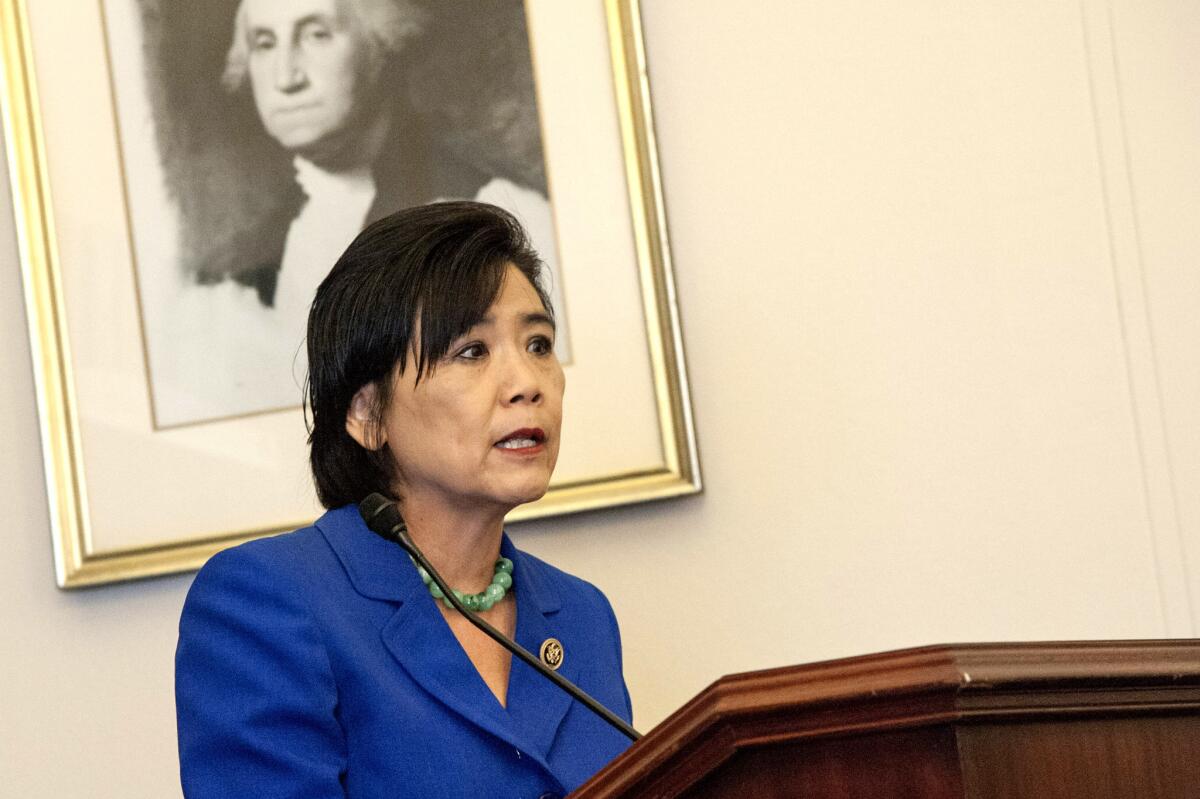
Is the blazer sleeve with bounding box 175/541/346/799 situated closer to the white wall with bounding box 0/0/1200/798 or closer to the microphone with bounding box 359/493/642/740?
the microphone with bounding box 359/493/642/740

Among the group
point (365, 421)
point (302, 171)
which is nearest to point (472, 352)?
point (365, 421)

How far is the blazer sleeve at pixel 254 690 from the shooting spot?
146 centimetres

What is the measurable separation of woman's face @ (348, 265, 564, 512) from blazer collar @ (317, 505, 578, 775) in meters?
0.11

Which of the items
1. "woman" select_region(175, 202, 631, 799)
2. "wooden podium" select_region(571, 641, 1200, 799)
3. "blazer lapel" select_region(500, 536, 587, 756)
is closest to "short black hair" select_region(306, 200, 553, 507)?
"woman" select_region(175, 202, 631, 799)

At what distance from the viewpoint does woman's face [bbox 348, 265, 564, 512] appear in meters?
1.74

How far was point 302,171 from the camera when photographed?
2316 millimetres

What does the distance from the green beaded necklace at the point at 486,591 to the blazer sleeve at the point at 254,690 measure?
0.64 ft

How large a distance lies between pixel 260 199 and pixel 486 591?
33.8 inches

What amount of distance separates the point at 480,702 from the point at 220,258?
1031 mm

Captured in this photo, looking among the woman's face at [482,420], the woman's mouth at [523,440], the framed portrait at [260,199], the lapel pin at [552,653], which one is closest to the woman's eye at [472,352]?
the woman's face at [482,420]

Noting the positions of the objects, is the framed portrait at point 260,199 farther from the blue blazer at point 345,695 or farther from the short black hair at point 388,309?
the blue blazer at point 345,695

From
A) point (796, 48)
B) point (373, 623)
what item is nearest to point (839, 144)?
point (796, 48)

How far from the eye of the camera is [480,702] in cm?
162

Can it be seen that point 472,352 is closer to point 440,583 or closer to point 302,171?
point 440,583
